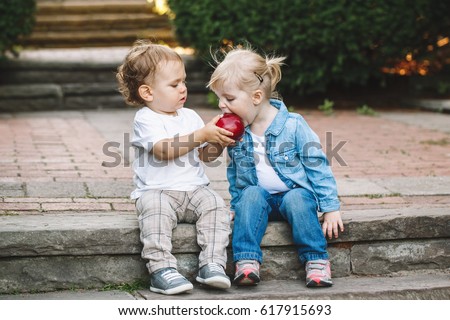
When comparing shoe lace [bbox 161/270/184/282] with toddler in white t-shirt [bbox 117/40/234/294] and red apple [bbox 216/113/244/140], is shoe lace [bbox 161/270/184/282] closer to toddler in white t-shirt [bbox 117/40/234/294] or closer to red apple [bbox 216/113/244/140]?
toddler in white t-shirt [bbox 117/40/234/294]

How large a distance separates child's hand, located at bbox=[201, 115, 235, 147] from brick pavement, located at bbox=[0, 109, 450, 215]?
25.8 inches

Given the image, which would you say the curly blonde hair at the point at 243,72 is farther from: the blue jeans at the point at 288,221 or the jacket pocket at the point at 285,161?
the blue jeans at the point at 288,221

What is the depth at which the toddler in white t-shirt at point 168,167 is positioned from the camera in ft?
10.5

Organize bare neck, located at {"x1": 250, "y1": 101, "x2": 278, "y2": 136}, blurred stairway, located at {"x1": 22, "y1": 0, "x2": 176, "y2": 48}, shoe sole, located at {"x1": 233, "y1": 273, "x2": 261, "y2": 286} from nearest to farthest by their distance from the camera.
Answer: shoe sole, located at {"x1": 233, "y1": 273, "x2": 261, "y2": 286}, bare neck, located at {"x1": 250, "y1": 101, "x2": 278, "y2": 136}, blurred stairway, located at {"x1": 22, "y1": 0, "x2": 176, "y2": 48}

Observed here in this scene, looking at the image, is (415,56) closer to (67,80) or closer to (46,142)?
(67,80)

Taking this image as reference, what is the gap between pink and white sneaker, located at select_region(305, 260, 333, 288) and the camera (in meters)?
3.24

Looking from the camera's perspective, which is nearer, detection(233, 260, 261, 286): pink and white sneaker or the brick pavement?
detection(233, 260, 261, 286): pink and white sneaker

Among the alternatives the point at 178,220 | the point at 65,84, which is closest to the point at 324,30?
the point at 65,84

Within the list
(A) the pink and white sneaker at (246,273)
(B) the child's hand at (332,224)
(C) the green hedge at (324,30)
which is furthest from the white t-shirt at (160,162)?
(C) the green hedge at (324,30)

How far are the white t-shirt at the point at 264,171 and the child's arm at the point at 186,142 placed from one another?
0.19 m

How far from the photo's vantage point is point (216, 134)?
3.32 meters

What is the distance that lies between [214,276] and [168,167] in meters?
0.59

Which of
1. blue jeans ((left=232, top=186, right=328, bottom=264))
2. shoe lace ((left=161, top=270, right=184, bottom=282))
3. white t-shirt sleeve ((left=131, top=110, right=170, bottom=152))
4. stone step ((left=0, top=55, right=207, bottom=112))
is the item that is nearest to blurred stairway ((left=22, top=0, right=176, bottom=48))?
stone step ((left=0, top=55, right=207, bottom=112))
